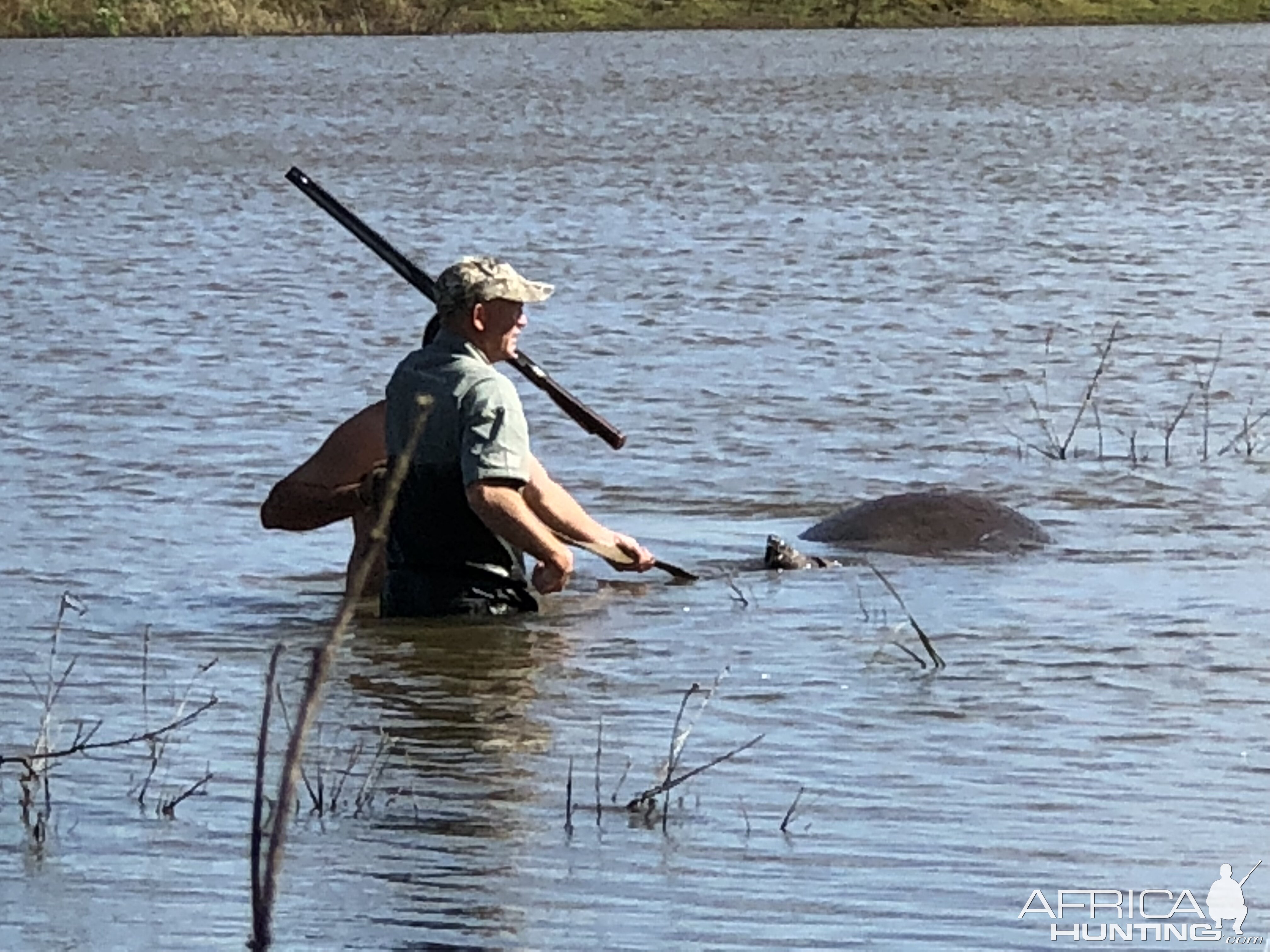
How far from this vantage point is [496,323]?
802cm

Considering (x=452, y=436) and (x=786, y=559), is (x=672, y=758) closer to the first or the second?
(x=452, y=436)

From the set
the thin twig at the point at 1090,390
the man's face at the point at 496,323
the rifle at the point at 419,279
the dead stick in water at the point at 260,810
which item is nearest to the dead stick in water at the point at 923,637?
the rifle at the point at 419,279

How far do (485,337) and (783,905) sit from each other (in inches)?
95.8

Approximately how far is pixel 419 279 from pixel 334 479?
0.63 meters

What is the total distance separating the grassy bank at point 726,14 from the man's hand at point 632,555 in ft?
168

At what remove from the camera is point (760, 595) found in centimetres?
973

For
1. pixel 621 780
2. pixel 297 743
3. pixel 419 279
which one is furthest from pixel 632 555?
pixel 297 743

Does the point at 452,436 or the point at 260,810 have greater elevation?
the point at 260,810

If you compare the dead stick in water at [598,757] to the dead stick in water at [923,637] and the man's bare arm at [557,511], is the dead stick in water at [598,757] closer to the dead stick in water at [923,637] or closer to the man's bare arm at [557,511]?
the man's bare arm at [557,511]

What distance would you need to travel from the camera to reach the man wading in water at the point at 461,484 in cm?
796

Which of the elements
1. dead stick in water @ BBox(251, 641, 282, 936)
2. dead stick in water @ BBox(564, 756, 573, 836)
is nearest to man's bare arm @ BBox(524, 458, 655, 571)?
dead stick in water @ BBox(564, 756, 573, 836)

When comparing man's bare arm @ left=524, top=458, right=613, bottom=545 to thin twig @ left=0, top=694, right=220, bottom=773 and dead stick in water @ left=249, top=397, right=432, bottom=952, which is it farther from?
dead stick in water @ left=249, top=397, right=432, bottom=952

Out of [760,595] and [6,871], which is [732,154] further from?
[6,871]

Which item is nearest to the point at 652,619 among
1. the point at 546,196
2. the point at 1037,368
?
the point at 1037,368
